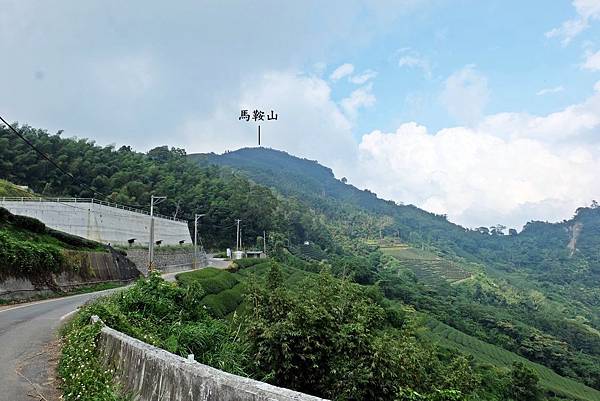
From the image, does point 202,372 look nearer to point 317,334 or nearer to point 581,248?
point 317,334

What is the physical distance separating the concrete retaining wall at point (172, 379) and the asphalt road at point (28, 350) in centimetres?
119

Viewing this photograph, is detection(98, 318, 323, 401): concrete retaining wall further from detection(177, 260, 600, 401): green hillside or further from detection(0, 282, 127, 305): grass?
detection(177, 260, 600, 401): green hillside

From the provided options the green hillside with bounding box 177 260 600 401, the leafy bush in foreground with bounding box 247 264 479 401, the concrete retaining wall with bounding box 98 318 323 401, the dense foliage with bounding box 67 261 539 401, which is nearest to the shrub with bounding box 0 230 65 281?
the green hillside with bounding box 177 260 600 401

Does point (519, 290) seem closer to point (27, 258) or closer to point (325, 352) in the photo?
point (27, 258)

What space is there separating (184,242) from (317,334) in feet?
197

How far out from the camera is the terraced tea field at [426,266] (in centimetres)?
10162

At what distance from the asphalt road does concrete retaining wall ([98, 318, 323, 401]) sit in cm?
119

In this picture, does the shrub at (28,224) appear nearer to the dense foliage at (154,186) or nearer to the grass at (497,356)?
the grass at (497,356)

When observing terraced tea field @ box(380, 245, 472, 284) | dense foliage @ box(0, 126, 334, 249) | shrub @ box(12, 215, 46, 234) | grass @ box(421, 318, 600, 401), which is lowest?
grass @ box(421, 318, 600, 401)

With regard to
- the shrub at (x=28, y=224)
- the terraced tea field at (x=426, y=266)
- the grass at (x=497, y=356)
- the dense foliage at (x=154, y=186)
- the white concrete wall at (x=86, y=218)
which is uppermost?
the dense foliage at (x=154, y=186)

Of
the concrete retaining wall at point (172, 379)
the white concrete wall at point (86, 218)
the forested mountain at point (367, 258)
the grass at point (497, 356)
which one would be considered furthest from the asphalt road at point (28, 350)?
the grass at point (497, 356)

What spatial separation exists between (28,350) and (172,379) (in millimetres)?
6684

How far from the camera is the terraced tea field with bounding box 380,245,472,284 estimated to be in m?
102

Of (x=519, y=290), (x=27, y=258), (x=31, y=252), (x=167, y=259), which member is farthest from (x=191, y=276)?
(x=519, y=290)
